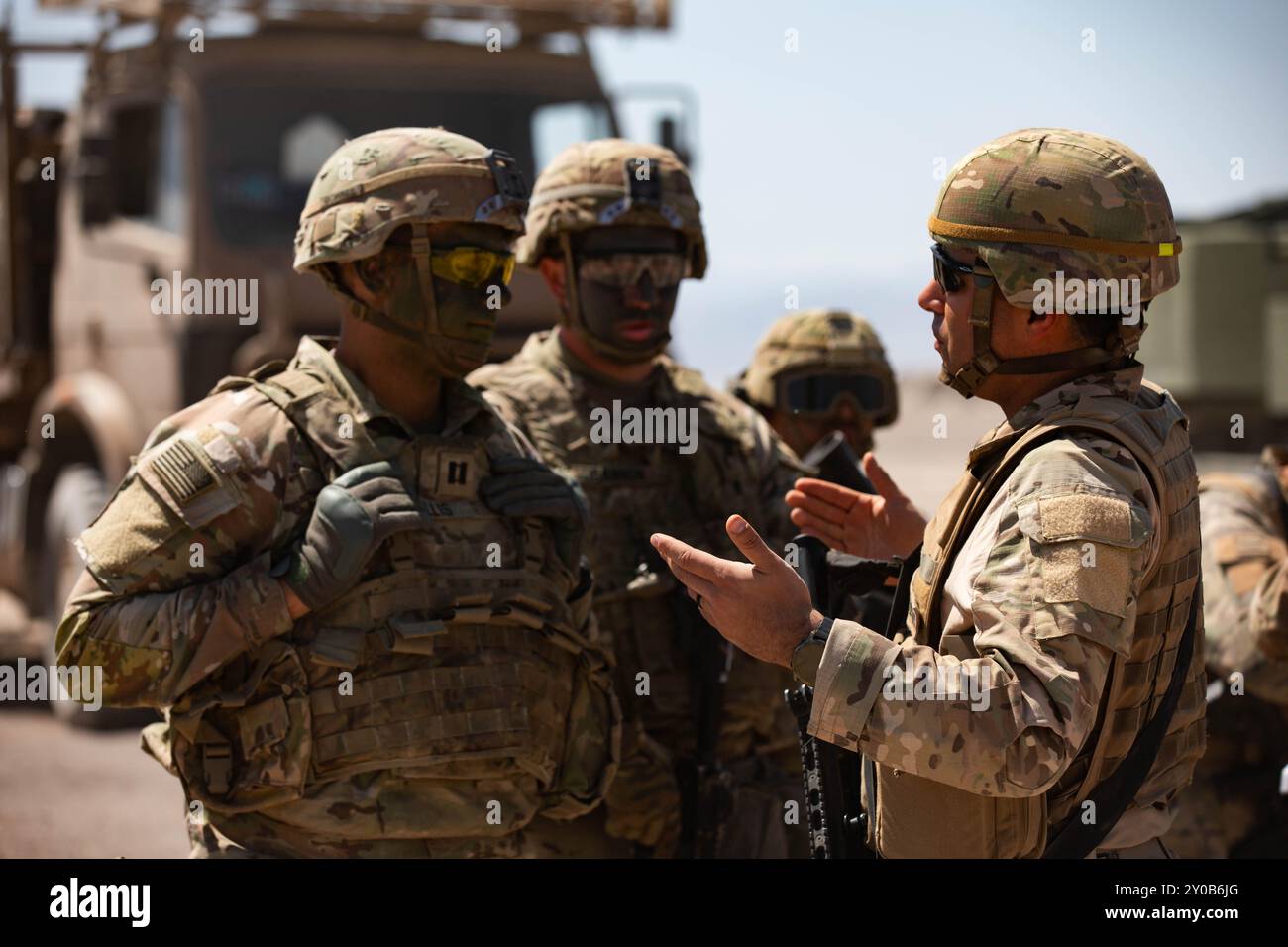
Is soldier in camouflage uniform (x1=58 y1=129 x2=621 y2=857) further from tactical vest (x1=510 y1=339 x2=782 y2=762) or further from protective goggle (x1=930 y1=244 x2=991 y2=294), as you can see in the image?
A: protective goggle (x1=930 y1=244 x2=991 y2=294)

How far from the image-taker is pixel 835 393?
189 inches

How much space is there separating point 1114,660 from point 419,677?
145cm

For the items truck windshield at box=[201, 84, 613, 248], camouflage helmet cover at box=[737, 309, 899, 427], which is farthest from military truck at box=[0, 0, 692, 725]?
camouflage helmet cover at box=[737, 309, 899, 427]

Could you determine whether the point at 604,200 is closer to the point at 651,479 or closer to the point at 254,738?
the point at 651,479

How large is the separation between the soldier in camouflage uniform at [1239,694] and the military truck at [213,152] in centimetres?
409

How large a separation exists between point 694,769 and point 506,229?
4.99ft

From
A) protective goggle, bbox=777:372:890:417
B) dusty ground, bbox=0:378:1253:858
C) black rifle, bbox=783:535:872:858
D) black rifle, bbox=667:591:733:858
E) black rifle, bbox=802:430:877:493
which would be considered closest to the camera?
black rifle, bbox=783:535:872:858

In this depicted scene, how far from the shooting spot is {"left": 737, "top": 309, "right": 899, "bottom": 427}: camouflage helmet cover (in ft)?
15.8

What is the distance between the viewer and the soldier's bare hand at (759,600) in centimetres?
243

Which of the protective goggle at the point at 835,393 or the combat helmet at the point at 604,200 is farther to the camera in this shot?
the protective goggle at the point at 835,393

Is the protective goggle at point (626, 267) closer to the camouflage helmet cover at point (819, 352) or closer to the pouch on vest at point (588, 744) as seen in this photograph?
the camouflage helmet cover at point (819, 352)

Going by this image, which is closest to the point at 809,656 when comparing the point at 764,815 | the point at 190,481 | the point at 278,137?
the point at 190,481

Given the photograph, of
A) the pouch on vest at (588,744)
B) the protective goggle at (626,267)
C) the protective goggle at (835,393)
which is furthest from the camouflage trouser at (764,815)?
the protective goggle at (626,267)

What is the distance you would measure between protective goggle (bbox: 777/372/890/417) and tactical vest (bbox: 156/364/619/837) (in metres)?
1.51
